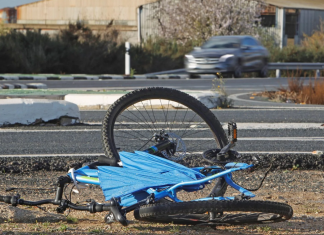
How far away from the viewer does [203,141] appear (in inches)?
271

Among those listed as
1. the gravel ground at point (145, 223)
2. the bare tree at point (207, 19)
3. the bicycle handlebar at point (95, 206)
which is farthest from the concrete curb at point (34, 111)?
the bare tree at point (207, 19)

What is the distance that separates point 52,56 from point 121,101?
22919 mm

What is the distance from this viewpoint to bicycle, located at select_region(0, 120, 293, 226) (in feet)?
9.80

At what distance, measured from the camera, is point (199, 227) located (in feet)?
11.4

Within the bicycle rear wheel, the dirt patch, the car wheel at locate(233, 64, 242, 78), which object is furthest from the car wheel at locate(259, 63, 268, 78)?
the bicycle rear wheel

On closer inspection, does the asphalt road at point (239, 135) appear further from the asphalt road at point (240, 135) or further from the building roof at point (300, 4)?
the building roof at point (300, 4)

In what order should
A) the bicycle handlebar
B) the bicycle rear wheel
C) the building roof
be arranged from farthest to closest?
the building roof < the bicycle handlebar < the bicycle rear wheel

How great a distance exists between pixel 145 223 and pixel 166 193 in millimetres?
462

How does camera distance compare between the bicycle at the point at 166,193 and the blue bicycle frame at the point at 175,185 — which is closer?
the bicycle at the point at 166,193

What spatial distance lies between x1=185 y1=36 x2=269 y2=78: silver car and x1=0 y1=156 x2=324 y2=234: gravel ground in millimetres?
17358

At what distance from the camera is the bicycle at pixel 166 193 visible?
2.99 meters

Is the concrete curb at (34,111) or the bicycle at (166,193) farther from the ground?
the bicycle at (166,193)

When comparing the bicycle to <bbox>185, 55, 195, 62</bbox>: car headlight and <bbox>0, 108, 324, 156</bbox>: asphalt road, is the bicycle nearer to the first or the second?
<bbox>0, 108, 324, 156</bbox>: asphalt road

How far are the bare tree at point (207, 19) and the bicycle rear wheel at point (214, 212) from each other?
34942 mm
